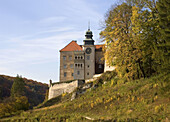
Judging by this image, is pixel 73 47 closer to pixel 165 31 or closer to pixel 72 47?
pixel 72 47

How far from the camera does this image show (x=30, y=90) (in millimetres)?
109875

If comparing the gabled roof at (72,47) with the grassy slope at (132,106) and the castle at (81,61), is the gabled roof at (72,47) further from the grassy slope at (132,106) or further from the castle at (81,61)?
the grassy slope at (132,106)

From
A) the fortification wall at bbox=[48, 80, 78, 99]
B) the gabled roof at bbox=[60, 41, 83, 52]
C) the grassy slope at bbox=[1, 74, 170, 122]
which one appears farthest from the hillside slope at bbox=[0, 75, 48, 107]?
the grassy slope at bbox=[1, 74, 170, 122]

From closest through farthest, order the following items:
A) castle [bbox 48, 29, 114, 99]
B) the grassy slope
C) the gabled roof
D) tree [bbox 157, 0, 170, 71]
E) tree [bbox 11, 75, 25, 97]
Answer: the grassy slope
tree [bbox 157, 0, 170, 71]
castle [bbox 48, 29, 114, 99]
the gabled roof
tree [bbox 11, 75, 25, 97]

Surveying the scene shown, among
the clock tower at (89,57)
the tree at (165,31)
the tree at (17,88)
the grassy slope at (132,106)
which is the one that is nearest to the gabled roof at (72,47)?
the clock tower at (89,57)

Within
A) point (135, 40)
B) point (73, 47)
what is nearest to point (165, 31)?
point (135, 40)

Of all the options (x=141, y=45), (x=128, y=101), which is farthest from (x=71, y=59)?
(x=128, y=101)

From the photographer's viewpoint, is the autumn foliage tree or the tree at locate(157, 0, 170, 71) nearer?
the tree at locate(157, 0, 170, 71)

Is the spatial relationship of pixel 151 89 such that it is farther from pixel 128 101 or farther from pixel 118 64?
pixel 118 64

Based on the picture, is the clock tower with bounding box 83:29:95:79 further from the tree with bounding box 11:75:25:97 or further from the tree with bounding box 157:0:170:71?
the tree with bounding box 157:0:170:71

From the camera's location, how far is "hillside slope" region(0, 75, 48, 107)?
9111cm

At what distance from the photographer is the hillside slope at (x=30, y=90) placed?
9111cm

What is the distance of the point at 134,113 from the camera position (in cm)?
2167

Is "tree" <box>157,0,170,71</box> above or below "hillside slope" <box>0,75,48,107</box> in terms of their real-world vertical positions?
above
